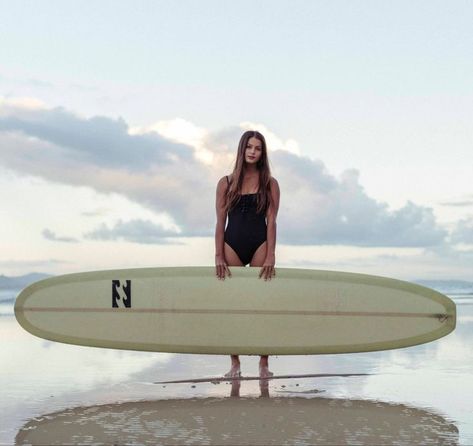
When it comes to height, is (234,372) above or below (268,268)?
below

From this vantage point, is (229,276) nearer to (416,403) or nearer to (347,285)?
(347,285)

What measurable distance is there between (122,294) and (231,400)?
1.62m

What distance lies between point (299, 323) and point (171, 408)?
63.8 inches

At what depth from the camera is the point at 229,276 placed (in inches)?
212

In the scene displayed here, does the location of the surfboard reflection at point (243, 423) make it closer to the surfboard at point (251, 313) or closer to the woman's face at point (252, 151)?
the surfboard at point (251, 313)

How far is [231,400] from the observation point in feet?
14.1

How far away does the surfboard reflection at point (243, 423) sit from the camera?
332 centimetres

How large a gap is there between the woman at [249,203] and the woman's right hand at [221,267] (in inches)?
1.0

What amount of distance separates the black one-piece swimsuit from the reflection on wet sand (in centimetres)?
127

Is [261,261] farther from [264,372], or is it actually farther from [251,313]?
[264,372]

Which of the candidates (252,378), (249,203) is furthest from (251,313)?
(249,203)

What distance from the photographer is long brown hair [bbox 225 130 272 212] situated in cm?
520

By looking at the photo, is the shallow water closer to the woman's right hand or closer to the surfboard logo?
the surfboard logo

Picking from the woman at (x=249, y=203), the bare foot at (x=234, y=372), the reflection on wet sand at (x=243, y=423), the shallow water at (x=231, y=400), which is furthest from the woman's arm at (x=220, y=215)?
the reflection on wet sand at (x=243, y=423)
